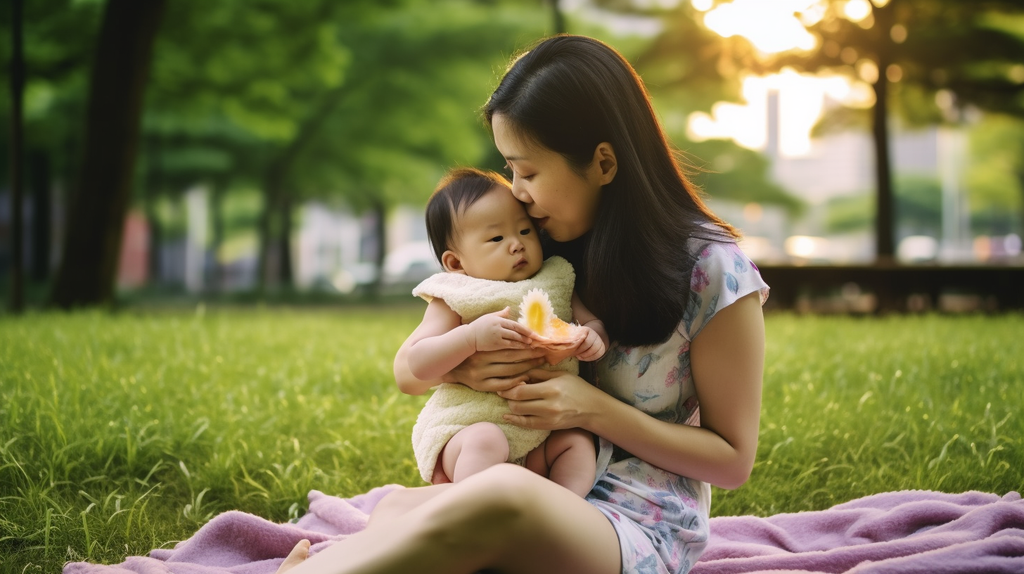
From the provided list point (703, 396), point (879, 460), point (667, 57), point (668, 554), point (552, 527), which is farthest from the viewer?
point (667, 57)

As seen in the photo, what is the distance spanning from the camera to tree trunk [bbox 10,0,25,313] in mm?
9758

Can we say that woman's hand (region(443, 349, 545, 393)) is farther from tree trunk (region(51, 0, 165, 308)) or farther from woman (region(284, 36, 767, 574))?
tree trunk (region(51, 0, 165, 308))

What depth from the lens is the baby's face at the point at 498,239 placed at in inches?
95.0

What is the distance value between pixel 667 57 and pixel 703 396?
45.9 ft

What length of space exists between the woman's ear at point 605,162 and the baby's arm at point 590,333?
36 centimetres

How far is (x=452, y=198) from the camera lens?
2.51 metres

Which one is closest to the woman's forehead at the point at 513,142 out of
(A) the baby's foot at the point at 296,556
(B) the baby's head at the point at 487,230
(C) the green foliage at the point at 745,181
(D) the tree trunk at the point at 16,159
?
(B) the baby's head at the point at 487,230

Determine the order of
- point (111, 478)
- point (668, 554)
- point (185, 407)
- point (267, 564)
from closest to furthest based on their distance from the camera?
point (668, 554), point (267, 564), point (111, 478), point (185, 407)

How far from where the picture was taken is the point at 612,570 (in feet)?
6.45

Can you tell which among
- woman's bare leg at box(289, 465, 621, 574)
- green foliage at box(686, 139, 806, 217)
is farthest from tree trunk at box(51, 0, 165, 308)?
green foliage at box(686, 139, 806, 217)

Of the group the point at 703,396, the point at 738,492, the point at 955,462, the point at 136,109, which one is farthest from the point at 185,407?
the point at 136,109

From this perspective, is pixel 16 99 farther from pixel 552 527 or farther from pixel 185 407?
pixel 552 527

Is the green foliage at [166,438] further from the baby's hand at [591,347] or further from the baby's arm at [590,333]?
the baby's hand at [591,347]

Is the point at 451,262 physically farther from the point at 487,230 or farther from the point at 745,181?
the point at 745,181
